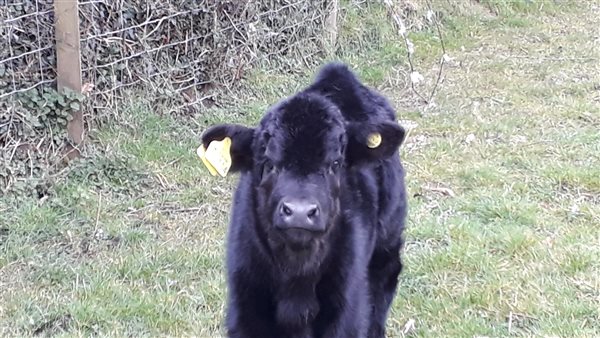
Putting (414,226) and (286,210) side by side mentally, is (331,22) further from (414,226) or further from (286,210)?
(286,210)

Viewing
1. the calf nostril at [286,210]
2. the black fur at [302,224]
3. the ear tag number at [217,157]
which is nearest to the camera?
the calf nostril at [286,210]

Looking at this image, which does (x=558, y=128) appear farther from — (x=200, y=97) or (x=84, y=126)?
(x=84, y=126)

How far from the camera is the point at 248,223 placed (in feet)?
13.0

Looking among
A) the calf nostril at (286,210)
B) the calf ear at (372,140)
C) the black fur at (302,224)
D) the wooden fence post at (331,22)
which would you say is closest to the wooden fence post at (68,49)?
the black fur at (302,224)

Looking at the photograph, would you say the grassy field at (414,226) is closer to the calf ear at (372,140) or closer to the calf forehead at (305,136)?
the calf ear at (372,140)

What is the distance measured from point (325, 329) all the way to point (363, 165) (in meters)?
0.71

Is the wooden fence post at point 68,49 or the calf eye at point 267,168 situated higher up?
the calf eye at point 267,168

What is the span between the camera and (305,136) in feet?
12.0

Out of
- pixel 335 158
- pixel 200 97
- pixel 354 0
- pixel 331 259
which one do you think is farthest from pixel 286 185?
pixel 354 0

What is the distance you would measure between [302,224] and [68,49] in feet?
12.4

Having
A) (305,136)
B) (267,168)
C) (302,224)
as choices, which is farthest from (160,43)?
(302,224)

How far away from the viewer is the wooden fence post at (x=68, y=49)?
6.68m

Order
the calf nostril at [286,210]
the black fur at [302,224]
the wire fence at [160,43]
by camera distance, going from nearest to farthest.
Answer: the calf nostril at [286,210] → the black fur at [302,224] → the wire fence at [160,43]

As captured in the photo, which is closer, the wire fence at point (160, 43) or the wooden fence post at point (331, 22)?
the wire fence at point (160, 43)
